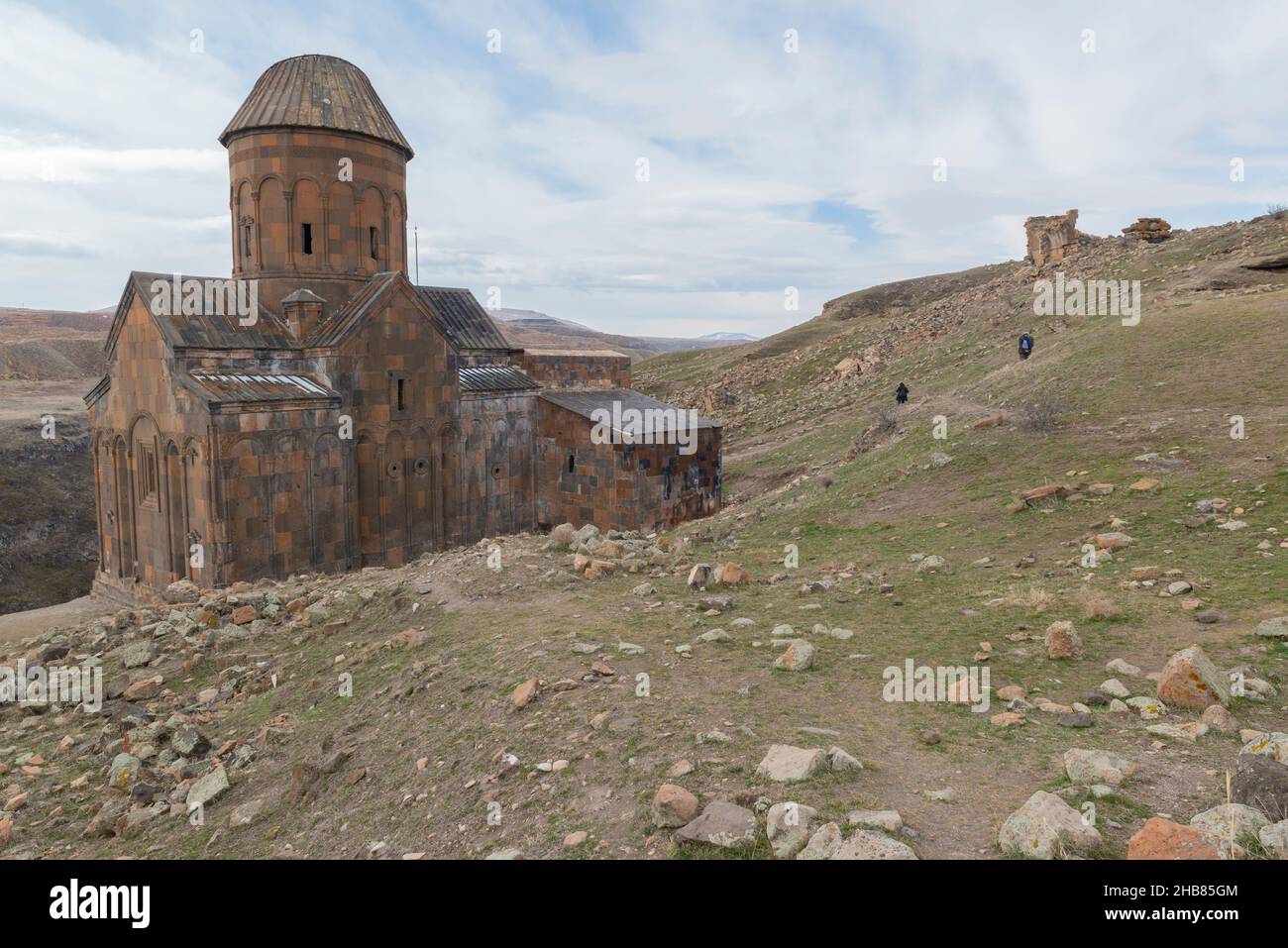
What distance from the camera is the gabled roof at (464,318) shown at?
55.6ft

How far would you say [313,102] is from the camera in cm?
1466

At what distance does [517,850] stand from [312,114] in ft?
Result: 47.6

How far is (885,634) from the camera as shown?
6.59 meters

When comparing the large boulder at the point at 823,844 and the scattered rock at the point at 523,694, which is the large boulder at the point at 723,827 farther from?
the scattered rock at the point at 523,694

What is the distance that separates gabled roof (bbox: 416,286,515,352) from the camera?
55.6 ft

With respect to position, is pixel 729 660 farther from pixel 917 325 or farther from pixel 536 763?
pixel 917 325

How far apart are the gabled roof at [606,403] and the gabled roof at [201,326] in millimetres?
5444

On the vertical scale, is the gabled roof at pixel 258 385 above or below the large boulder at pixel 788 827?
above

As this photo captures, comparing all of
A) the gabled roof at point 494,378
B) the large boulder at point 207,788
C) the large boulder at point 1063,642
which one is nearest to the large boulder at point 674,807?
the large boulder at point 1063,642

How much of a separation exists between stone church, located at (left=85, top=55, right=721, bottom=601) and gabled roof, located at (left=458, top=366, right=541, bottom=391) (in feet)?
0.16

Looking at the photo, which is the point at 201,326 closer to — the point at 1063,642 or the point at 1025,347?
the point at 1063,642

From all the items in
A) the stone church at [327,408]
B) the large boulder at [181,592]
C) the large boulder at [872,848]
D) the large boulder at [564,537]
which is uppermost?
the stone church at [327,408]

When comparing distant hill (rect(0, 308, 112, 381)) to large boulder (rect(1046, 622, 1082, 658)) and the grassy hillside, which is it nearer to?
the grassy hillside
